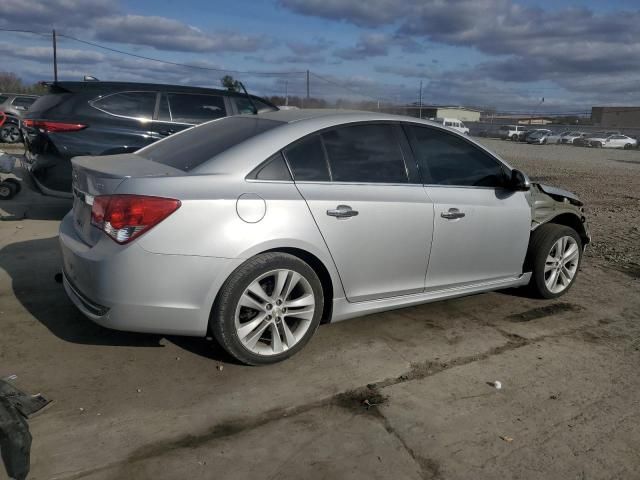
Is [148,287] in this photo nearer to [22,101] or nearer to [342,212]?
[342,212]

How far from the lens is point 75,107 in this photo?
22.6ft

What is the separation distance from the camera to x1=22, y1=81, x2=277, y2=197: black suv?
6707 millimetres

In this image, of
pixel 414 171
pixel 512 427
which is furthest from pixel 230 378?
pixel 414 171

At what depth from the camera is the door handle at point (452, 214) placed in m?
4.17

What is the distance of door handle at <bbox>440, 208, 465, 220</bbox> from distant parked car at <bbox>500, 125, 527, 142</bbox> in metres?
53.6

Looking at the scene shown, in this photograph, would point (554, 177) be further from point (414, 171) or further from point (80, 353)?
point (80, 353)

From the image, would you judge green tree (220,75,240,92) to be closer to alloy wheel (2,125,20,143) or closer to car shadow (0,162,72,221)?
car shadow (0,162,72,221)

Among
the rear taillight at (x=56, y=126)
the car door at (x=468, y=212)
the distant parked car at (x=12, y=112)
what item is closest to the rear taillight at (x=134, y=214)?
the car door at (x=468, y=212)

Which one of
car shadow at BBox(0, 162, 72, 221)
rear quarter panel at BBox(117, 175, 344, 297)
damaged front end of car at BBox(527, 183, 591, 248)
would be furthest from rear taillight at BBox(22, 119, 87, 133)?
damaged front end of car at BBox(527, 183, 591, 248)

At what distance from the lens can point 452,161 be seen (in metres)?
4.44

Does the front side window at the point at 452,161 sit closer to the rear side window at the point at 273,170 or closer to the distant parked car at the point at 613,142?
the rear side window at the point at 273,170

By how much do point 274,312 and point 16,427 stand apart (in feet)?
4.86

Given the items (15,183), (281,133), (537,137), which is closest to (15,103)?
(15,183)

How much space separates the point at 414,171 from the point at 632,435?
2128 millimetres
